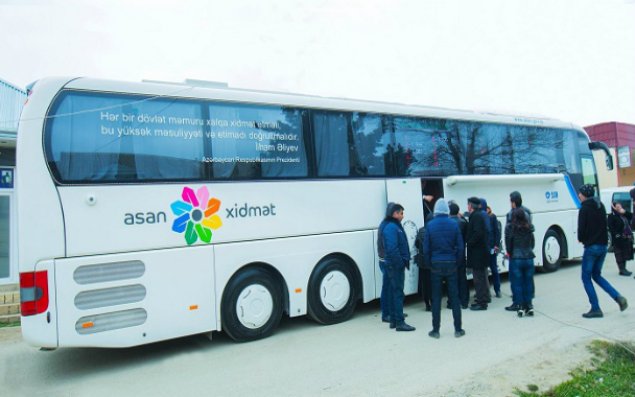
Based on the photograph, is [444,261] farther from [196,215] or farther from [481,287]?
[196,215]

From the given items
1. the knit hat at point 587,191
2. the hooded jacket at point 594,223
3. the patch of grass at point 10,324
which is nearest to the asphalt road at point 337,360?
the patch of grass at point 10,324

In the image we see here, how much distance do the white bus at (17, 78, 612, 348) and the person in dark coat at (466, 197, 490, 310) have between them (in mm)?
1000

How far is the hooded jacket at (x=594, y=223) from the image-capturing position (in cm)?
698

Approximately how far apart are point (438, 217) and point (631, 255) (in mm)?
6876

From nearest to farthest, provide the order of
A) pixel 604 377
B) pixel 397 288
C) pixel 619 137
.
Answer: pixel 604 377
pixel 397 288
pixel 619 137

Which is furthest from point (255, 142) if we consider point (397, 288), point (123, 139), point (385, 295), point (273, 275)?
point (385, 295)

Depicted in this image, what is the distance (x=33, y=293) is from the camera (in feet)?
17.2

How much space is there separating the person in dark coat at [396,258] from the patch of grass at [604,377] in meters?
2.47

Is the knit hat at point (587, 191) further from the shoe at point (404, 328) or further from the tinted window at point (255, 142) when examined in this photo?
the tinted window at point (255, 142)

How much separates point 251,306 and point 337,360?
163 centimetres

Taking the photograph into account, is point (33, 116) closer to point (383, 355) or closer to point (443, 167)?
point (383, 355)

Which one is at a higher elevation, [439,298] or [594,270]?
[594,270]

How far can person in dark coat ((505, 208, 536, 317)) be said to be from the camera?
730 centimetres

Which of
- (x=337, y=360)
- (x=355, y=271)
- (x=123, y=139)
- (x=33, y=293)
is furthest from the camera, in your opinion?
(x=355, y=271)
